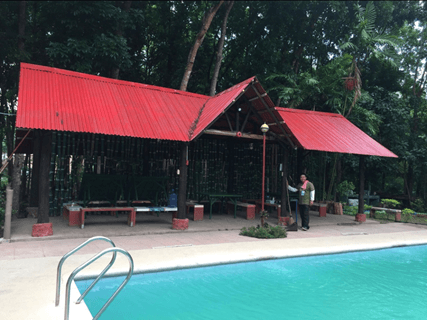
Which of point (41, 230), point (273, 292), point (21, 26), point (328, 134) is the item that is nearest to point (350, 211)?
point (328, 134)

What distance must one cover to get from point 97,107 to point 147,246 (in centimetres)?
399

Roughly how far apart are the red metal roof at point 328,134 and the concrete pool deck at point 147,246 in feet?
8.78

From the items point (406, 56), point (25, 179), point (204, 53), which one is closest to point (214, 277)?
→ point (25, 179)

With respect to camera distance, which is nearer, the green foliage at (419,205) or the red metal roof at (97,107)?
the red metal roof at (97,107)

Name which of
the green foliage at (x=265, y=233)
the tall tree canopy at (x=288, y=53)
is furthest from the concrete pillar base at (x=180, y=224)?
the tall tree canopy at (x=288, y=53)

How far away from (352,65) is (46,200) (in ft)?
46.8

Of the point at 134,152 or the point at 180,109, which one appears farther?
the point at 134,152

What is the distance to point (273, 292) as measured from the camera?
554 centimetres

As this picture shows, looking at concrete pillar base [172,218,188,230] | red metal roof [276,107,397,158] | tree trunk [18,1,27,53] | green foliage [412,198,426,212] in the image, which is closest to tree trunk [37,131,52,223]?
concrete pillar base [172,218,188,230]

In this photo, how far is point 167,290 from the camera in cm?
530

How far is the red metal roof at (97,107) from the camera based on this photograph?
801 cm

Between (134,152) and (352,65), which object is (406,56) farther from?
(134,152)

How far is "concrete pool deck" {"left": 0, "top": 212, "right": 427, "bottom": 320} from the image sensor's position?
Answer: 175 inches

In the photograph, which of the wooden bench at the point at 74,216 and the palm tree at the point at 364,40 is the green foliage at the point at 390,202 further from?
the wooden bench at the point at 74,216
